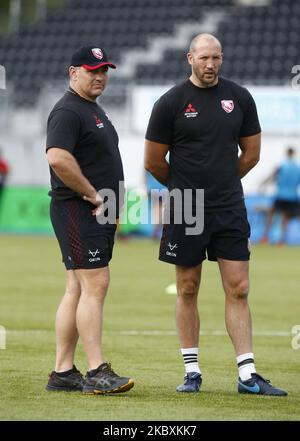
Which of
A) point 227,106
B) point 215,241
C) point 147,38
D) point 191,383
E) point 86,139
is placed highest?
point 147,38

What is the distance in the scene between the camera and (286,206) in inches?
1049

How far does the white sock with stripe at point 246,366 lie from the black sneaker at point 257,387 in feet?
0.10

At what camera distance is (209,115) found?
26.2 ft

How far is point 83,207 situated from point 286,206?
19200mm

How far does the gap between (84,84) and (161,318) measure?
17.4ft

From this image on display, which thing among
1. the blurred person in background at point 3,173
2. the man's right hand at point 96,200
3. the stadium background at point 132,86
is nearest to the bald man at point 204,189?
the man's right hand at point 96,200

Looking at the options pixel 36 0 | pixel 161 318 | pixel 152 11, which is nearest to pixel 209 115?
pixel 161 318

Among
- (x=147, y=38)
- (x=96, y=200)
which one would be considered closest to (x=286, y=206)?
(x=147, y=38)

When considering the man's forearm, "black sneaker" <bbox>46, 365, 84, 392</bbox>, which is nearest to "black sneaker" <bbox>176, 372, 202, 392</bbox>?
"black sneaker" <bbox>46, 365, 84, 392</bbox>

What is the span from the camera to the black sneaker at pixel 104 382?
7.56 meters

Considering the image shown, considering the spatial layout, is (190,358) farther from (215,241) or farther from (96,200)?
(96,200)

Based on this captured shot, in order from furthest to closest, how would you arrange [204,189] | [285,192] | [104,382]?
[285,192], [204,189], [104,382]

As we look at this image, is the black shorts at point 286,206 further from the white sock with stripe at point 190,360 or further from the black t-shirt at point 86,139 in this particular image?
the black t-shirt at point 86,139
